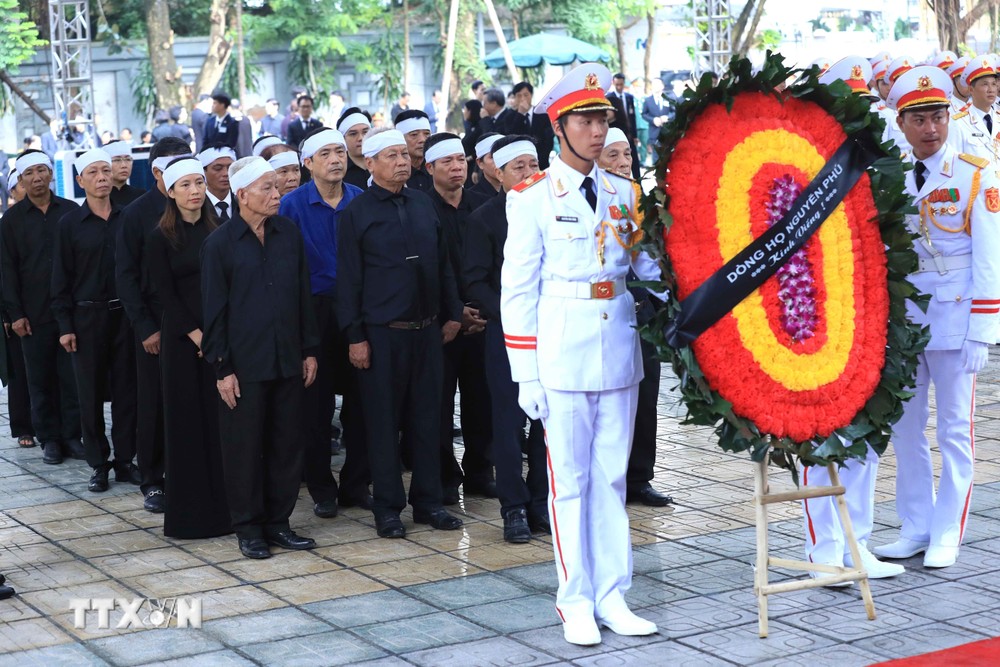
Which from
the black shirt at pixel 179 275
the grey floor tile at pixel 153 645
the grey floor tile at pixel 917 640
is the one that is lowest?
the grey floor tile at pixel 153 645

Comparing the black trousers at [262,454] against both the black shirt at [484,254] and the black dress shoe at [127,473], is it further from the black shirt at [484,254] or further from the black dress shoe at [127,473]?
the black dress shoe at [127,473]

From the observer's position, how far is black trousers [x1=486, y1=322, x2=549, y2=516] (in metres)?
7.32

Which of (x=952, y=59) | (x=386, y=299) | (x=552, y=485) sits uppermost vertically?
(x=952, y=59)

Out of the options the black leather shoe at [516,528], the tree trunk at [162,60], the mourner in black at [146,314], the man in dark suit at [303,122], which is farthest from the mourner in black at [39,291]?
the tree trunk at [162,60]

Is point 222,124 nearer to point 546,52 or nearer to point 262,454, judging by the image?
point 262,454

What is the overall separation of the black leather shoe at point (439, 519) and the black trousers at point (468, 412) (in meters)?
0.63

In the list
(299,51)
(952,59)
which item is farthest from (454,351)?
(299,51)

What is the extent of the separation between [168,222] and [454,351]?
191 centimetres

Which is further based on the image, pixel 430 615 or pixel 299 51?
pixel 299 51

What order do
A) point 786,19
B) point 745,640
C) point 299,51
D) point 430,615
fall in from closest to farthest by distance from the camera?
point 745,640 < point 430,615 < point 299,51 < point 786,19

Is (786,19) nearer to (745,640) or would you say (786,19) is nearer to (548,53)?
(548,53)

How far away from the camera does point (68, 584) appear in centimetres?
669

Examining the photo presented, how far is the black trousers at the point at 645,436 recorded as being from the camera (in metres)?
7.90

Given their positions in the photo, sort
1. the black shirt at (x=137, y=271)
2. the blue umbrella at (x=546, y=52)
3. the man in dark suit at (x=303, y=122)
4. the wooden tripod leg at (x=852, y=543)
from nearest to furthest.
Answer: the wooden tripod leg at (x=852, y=543) < the black shirt at (x=137, y=271) < the man in dark suit at (x=303, y=122) < the blue umbrella at (x=546, y=52)
